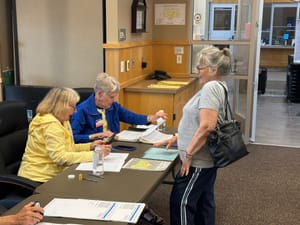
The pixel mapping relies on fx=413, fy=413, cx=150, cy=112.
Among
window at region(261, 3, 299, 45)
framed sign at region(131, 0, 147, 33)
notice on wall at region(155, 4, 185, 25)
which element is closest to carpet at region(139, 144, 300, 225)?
framed sign at region(131, 0, 147, 33)

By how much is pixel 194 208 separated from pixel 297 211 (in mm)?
1447

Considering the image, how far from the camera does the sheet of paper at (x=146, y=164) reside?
7.86ft

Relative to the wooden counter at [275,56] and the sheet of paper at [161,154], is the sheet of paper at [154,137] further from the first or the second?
the wooden counter at [275,56]

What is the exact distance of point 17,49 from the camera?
4711 mm

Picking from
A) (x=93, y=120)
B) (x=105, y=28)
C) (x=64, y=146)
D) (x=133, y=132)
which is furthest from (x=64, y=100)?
(x=105, y=28)

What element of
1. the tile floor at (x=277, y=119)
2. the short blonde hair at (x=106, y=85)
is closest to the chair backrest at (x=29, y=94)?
the short blonde hair at (x=106, y=85)

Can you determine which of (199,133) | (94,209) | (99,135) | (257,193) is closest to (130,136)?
(99,135)

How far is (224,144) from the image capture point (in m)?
2.34

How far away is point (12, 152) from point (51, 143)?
19.2 inches

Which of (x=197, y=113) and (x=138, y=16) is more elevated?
(x=138, y=16)

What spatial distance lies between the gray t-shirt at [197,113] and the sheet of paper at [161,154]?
0.48 ft

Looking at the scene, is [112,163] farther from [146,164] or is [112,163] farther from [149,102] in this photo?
[149,102]

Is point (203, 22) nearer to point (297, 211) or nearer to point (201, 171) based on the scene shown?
point (297, 211)

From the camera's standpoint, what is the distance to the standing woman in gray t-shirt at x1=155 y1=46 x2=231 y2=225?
2.31m
